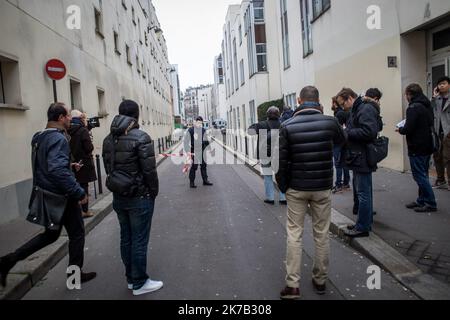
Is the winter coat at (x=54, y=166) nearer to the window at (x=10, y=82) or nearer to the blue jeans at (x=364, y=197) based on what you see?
the blue jeans at (x=364, y=197)

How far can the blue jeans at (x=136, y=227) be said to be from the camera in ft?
12.0

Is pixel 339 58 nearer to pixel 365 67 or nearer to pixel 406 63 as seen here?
pixel 365 67

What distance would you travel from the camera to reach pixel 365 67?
10.5 meters

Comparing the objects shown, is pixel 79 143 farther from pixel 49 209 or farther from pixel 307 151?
pixel 307 151

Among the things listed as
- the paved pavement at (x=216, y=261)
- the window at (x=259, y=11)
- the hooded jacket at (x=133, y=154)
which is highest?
the window at (x=259, y=11)

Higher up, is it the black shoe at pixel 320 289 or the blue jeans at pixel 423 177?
the blue jeans at pixel 423 177

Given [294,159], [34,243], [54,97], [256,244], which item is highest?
[54,97]

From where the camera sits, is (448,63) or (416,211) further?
(448,63)

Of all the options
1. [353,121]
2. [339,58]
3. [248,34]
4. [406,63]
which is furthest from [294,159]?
[248,34]

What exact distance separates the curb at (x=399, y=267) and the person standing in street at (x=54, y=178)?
326 centimetres

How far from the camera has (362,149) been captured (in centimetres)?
467

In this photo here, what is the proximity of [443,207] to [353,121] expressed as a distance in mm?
2422

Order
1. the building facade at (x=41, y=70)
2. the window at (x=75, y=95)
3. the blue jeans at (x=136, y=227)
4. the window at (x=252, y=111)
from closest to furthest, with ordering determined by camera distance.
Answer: the blue jeans at (x=136, y=227), the building facade at (x=41, y=70), the window at (x=75, y=95), the window at (x=252, y=111)

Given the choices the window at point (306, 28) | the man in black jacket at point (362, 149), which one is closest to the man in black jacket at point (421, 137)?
the man in black jacket at point (362, 149)
